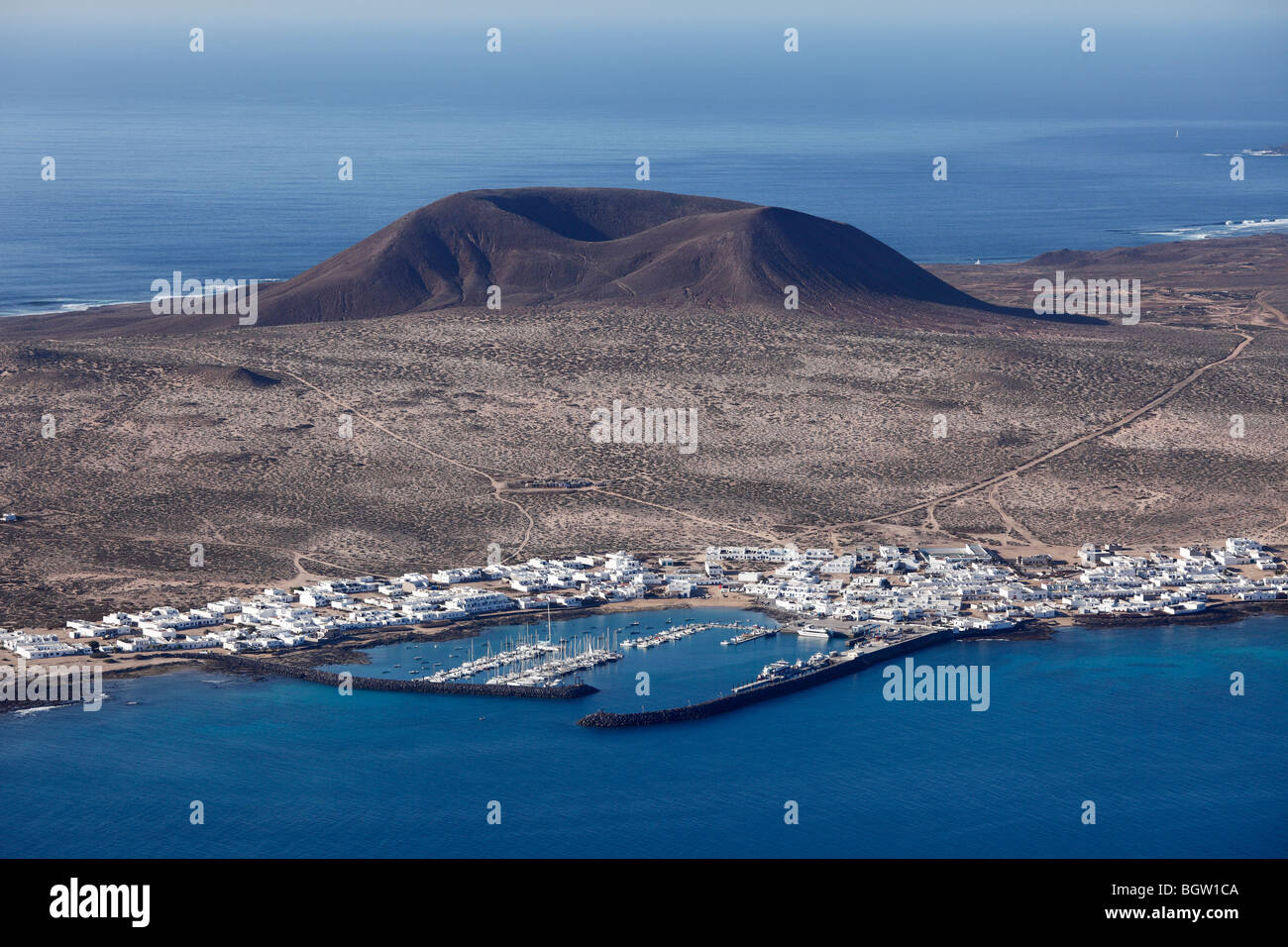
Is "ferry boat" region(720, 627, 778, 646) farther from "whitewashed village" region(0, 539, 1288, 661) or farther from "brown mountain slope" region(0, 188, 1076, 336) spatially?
"brown mountain slope" region(0, 188, 1076, 336)

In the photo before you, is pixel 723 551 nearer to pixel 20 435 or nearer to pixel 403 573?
pixel 403 573

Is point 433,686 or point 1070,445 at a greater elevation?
point 1070,445

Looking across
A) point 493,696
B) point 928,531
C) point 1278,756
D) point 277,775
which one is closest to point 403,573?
point 493,696

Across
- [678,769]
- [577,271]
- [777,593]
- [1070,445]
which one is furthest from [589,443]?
[678,769]

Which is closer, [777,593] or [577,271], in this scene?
[777,593]

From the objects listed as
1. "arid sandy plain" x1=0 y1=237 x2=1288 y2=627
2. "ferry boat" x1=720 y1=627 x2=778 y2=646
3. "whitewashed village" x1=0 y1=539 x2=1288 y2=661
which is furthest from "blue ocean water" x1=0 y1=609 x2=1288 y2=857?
"arid sandy plain" x1=0 y1=237 x2=1288 y2=627

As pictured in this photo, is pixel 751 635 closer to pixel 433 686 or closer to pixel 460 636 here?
pixel 460 636

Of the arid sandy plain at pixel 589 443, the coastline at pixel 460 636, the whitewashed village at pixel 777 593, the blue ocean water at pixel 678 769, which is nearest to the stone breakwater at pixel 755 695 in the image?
the coastline at pixel 460 636
